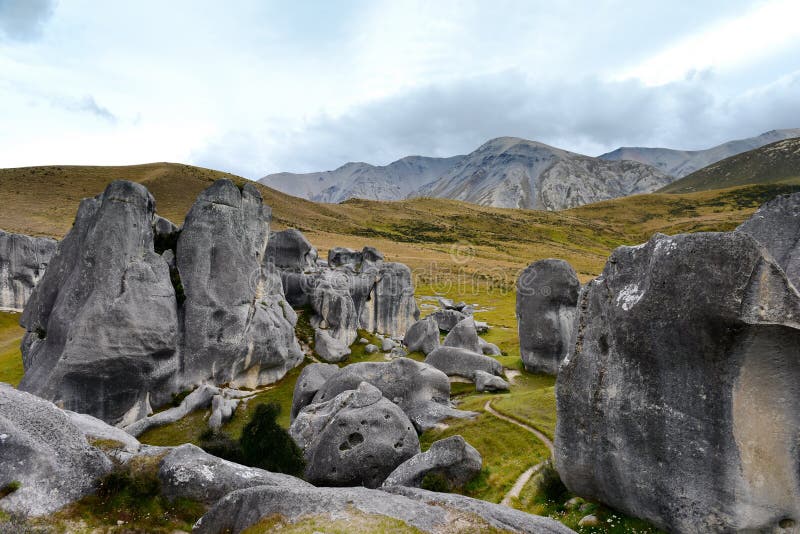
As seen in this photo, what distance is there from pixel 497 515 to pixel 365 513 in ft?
10.8

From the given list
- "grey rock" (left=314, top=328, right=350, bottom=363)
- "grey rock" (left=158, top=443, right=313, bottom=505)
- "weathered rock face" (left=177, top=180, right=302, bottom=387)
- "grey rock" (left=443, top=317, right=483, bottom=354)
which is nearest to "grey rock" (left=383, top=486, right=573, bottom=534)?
"grey rock" (left=158, top=443, right=313, bottom=505)

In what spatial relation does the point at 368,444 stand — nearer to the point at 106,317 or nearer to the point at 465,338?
the point at 106,317

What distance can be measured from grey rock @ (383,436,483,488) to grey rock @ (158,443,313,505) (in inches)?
190

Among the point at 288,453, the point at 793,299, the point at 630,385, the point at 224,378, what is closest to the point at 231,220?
the point at 224,378

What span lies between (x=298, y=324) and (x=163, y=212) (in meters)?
159

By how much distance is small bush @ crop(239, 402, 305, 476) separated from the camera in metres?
17.9

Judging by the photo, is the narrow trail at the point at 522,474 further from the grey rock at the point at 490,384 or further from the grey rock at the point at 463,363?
the grey rock at the point at 463,363

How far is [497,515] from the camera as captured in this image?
10805 mm

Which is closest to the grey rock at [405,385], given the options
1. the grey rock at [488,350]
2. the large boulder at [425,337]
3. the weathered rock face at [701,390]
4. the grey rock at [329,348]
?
the grey rock at [329,348]

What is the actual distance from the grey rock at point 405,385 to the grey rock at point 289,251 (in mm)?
26326

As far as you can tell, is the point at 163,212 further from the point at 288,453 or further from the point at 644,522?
the point at 644,522

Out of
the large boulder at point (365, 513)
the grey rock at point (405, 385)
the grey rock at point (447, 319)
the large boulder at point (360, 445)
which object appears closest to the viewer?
the large boulder at point (365, 513)

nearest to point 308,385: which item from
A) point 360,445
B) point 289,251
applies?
point 360,445

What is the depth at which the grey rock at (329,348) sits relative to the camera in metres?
40.3
